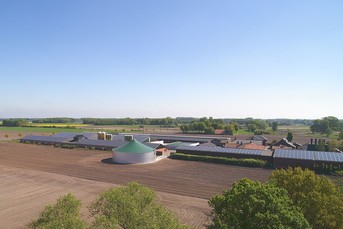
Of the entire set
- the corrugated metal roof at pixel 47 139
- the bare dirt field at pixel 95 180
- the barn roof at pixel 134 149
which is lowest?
the bare dirt field at pixel 95 180

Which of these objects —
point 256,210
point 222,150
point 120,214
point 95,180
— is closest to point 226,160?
point 222,150

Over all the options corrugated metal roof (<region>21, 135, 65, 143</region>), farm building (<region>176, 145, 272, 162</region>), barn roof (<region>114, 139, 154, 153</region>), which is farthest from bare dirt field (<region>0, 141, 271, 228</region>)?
corrugated metal roof (<region>21, 135, 65, 143</region>)

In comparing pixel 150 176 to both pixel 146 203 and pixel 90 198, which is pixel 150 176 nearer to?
pixel 90 198

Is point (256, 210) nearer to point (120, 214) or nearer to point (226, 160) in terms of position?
point (120, 214)

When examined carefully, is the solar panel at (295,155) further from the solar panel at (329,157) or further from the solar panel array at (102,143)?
the solar panel array at (102,143)

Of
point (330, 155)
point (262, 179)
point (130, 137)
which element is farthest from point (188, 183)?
point (130, 137)

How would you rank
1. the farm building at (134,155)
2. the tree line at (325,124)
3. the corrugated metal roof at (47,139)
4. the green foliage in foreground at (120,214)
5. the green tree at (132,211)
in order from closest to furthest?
the green foliage in foreground at (120,214) → the green tree at (132,211) → the farm building at (134,155) → the corrugated metal roof at (47,139) → the tree line at (325,124)

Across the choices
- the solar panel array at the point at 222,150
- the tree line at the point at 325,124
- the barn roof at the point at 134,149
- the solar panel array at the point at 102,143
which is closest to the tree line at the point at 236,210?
the solar panel array at the point at 222,150

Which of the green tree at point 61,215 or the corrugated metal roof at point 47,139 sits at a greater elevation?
the corrugated metal roof at point 47,139
